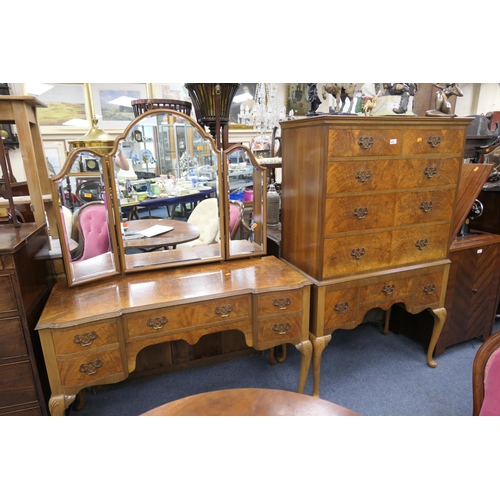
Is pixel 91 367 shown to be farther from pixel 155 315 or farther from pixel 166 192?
pixel 166 192

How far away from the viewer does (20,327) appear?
1.56 meters

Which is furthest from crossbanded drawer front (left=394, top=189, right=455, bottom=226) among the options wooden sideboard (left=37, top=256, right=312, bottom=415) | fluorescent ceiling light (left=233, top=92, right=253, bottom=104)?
fluorescent ceiling light (left=233, top=92, right=253, bottom=104)

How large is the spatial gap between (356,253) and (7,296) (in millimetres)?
1747

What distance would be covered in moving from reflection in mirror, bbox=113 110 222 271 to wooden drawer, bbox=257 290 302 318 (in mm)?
474

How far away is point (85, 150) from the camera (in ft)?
5.90

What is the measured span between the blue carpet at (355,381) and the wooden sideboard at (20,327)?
526 millimetres

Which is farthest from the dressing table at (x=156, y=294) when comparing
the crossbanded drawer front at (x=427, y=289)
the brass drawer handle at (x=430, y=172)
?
the brass drawer handle at (x=430, y=172)

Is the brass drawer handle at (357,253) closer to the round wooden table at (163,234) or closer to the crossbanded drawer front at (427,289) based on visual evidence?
the crossbanded drawer front at (427,289)

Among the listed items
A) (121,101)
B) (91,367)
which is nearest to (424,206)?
(91,367)

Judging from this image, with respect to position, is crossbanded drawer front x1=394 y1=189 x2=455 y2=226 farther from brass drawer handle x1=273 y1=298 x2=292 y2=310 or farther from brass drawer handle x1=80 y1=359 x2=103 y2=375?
brass drawer handle x1=80 y1=359 x2=103 y2=375

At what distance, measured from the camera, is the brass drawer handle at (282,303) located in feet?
6.22

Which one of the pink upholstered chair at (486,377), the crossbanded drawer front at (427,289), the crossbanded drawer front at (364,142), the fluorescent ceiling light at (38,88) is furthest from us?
the fluorescent ceiling light at (38,88)

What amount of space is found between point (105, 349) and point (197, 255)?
772 mm

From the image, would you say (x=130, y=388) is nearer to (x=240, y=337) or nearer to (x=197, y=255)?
(x=240, y=337)
